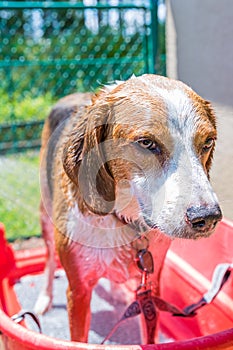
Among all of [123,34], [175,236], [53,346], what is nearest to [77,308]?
[53,346]

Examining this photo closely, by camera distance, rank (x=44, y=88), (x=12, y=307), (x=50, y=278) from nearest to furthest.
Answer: (x=12, y=307)
(x=50, y=278)
(x=44, y=88)

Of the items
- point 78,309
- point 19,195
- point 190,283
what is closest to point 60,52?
point 19,195

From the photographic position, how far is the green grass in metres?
3.84

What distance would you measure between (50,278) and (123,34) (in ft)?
8.34

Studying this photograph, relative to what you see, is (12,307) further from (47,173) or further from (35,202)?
(35,202)

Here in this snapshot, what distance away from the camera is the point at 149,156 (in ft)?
4.00

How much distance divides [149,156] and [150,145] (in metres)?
0.03

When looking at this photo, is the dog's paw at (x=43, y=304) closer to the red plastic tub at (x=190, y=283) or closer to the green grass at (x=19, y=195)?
the red plastic tub at (x=190, y=283)

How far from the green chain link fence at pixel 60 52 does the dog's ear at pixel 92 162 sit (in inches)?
83.6

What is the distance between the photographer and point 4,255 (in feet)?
8.28

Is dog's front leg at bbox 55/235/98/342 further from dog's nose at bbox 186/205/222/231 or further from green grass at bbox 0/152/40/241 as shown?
green grass at bbox 0/152/40/241

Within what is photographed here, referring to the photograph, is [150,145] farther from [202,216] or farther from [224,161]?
[224,161]

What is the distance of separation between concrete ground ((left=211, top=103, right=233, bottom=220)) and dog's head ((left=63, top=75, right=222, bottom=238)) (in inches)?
6.7

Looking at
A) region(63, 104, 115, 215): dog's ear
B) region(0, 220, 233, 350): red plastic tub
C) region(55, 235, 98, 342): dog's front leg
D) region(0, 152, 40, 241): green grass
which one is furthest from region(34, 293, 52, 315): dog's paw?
region(0, 152, 40, 241): green grass
